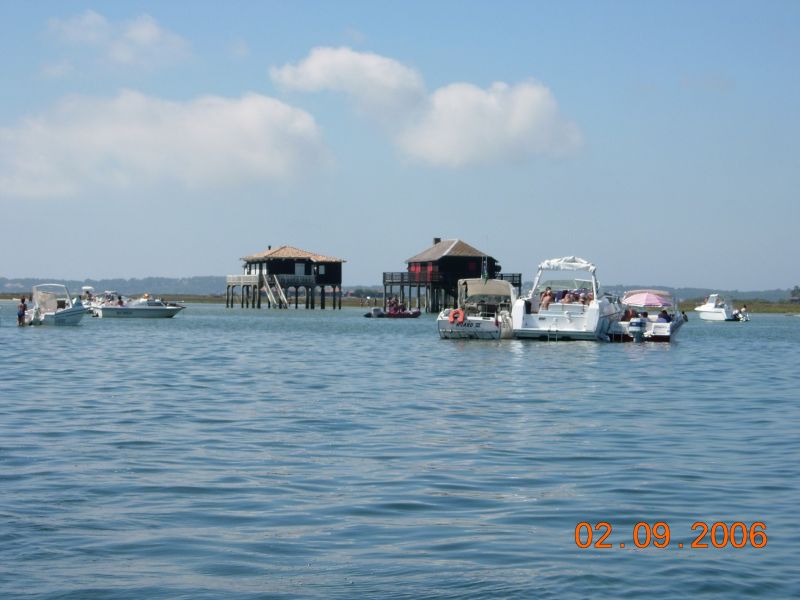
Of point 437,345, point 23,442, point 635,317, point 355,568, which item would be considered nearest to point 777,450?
point 355,568

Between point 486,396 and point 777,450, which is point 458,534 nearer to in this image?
point 777,450

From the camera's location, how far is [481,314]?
5712cm

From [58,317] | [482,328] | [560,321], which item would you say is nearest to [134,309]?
[58,317]

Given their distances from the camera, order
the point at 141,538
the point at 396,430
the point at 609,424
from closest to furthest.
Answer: the point at 141,538
the point at 396,430
the point at 609,424

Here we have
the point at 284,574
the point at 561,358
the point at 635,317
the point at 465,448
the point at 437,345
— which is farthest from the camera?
the point at 635,317

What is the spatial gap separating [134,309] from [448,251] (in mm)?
31847

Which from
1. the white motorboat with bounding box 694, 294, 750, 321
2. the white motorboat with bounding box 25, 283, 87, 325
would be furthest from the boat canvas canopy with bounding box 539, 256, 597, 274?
the white motorboat with bounding box 694, 294, 750, 321

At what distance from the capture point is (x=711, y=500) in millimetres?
13039

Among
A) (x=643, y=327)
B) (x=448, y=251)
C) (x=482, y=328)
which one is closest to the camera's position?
(x=482, y=328)

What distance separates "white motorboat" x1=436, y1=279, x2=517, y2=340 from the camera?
177 feet

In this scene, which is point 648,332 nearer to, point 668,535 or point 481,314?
point 481,314

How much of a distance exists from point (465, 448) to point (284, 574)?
7.75 m

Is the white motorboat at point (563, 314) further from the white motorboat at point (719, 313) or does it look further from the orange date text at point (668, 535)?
the white motorboat at point (719, 313)

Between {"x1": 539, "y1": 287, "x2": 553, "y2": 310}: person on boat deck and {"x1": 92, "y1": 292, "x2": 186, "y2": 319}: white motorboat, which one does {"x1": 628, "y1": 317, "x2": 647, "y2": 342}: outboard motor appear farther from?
{"x1": 92, "y1": 292, "x2": 186, "y2": 319}: white motorboat
